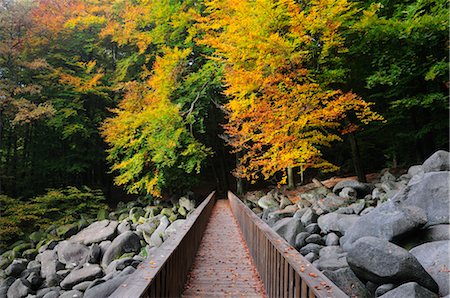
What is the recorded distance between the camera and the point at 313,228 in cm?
902

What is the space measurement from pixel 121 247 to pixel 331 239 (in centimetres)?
757

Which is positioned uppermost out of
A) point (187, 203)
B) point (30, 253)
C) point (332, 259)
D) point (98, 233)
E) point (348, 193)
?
point (348, 193)

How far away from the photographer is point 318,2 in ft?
34.4

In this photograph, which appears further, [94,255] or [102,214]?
[102,214]

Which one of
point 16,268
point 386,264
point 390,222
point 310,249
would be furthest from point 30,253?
point 386,264

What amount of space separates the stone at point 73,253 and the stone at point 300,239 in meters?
8.14

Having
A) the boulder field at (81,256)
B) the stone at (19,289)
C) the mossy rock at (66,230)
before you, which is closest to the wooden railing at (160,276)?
the boulder field at (81,256)

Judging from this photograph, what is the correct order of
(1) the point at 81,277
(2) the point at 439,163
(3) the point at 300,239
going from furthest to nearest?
1. (1) the point at 81,277
2. (2) the point at 439,163
3. (3) the point at 300,239

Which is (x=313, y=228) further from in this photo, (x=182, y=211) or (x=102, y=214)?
(x=102, y=214)

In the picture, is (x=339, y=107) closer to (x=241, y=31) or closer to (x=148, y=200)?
(x=241, y=31)

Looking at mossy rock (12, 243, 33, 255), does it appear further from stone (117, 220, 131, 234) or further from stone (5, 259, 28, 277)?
stone (117, 220, 131, 234)

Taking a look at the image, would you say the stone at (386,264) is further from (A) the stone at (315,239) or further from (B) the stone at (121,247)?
(B) the stone at (121,247)

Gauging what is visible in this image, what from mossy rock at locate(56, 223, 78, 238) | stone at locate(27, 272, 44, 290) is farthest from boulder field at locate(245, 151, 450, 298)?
mossy rock at locate(56, 223, 78, 238)

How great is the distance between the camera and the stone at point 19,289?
32.0ft
